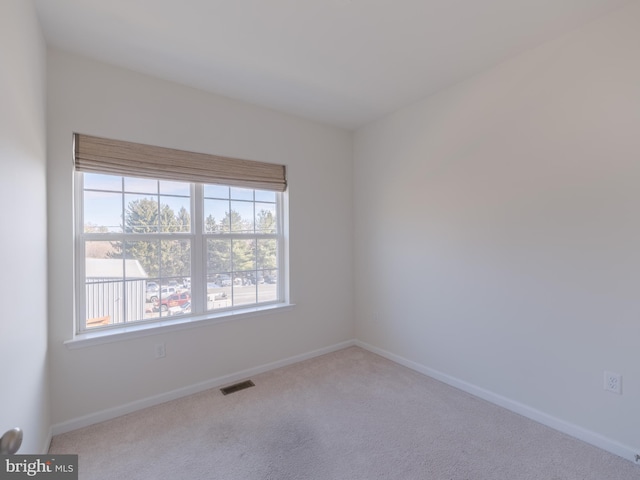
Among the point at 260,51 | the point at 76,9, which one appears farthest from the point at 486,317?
the point at 76,9

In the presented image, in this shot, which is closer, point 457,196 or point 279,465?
point 279,465

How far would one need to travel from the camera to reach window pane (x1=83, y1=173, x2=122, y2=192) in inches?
90.9

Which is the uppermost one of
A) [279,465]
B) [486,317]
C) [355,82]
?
[355,82]

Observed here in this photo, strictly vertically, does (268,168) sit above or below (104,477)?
above

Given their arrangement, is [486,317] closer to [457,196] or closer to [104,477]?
[457,196]

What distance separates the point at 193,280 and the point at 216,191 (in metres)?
0.86

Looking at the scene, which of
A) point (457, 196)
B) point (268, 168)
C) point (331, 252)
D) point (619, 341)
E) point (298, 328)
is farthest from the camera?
point (331, 252)

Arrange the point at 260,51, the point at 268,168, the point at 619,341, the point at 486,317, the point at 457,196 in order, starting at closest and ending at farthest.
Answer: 1. the point at 619,341
2. the point at 260,51
3. the point at 486,317
4. the point at 457,196
5. the point at 268,168

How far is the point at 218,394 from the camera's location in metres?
2.58

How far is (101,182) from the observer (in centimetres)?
236

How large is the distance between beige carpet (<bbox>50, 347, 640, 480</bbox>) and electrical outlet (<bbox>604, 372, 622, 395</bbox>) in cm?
39

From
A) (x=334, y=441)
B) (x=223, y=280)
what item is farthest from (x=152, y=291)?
(x=334, y=441)

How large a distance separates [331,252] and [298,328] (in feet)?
3.08

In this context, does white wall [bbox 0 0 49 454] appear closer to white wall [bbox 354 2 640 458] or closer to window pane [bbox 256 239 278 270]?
window pane [bbox 256 239 278 270]
